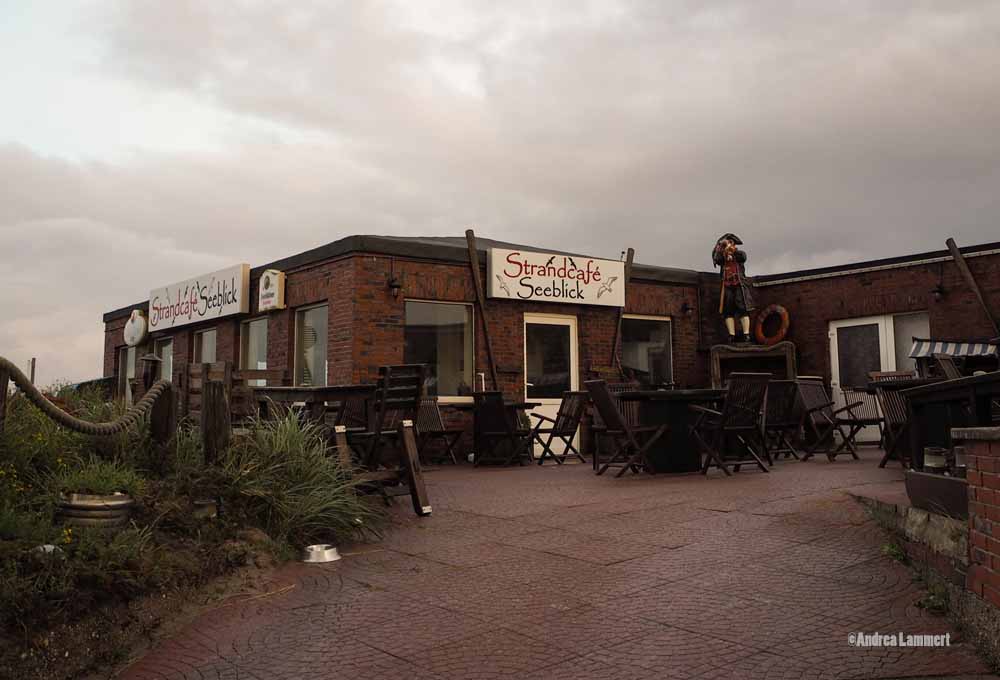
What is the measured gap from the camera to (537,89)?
470 inches

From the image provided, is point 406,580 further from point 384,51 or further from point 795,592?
point 384,51

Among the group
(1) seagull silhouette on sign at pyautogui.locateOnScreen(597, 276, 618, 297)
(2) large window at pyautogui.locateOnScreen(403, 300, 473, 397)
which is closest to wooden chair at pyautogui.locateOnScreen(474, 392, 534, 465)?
(2) large window at pyautogui.locateOnScreen(403, 300, 473, 397)

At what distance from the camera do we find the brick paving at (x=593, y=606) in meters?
2.84

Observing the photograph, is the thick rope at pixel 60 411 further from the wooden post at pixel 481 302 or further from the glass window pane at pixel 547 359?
the glass window pane at pixel 547 359

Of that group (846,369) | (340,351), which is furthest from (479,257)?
(846,369)

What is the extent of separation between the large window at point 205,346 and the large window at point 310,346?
3.28 m

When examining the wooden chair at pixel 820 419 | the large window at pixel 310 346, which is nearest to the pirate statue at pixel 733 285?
the wooden chair at pixel 820 419

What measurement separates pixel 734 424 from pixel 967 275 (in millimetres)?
6558

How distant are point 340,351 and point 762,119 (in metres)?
7.10

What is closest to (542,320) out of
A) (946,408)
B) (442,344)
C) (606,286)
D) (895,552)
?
(606,286)

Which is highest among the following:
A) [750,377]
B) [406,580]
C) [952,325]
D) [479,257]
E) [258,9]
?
[258,9]

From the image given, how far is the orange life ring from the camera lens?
1427cm

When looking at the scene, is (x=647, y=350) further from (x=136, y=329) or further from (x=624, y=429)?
(x=136, y=329)

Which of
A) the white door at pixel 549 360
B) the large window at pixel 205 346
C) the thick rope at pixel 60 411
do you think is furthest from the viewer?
the large window at pixel 205 346
